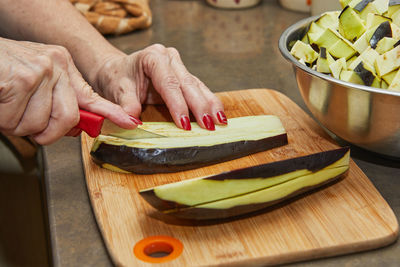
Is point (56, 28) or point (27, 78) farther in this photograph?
point (56, 28)

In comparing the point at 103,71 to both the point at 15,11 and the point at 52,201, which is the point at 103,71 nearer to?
the point at 15,11

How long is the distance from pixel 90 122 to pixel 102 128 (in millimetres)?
53

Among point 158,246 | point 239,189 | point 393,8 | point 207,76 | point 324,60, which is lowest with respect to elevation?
point 207,76

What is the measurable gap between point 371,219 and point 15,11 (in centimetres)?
124

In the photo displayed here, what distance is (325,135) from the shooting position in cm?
138

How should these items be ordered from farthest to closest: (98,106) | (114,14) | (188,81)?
(114,14) < (188,81) < (98,106)

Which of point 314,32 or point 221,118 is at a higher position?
point 314,32

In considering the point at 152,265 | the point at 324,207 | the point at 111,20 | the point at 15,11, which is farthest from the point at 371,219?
the point at 111,20

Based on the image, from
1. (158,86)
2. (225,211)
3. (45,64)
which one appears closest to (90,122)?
(45,64)

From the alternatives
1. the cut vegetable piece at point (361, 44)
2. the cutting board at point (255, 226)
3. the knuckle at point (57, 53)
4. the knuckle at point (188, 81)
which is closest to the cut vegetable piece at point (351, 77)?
the cut vegetable piece at point (361, 44)

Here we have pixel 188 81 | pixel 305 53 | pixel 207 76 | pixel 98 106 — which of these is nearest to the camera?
pixel 98 106

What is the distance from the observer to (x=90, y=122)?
119cm

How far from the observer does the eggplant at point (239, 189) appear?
973 millimetres

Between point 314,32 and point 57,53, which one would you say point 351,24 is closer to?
point 314,32
